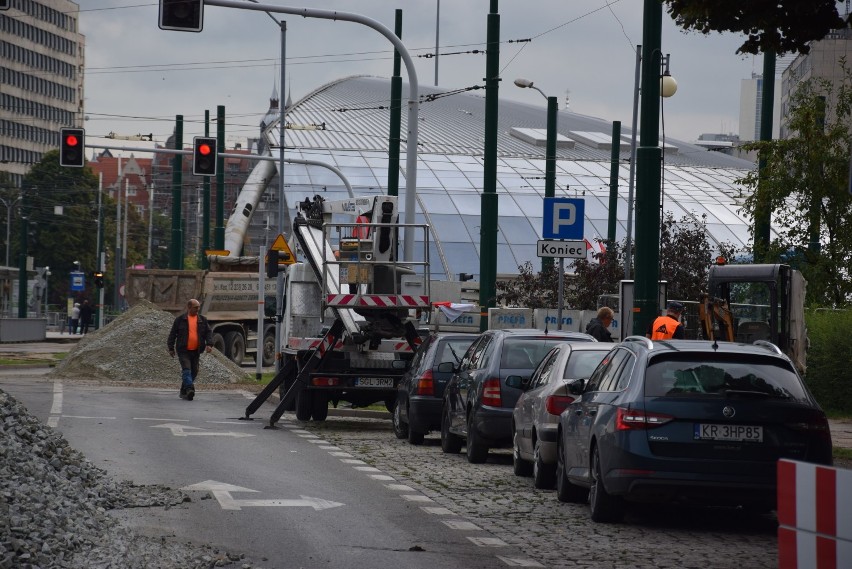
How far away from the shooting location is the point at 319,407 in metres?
25.7

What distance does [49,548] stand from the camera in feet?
31.4

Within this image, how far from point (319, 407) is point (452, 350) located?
14.8 ft

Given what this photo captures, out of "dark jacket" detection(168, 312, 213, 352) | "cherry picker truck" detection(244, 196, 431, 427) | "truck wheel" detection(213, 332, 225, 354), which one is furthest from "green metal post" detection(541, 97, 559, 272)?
"cherry picker truck" detection(244, 196, 431, 427)

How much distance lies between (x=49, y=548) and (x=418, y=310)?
619 inches

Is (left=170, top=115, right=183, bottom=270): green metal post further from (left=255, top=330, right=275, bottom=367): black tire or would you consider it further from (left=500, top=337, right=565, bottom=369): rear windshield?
(left=500, top=337, right=565, bottom=369): rear windshield

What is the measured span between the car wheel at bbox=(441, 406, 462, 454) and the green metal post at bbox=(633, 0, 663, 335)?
2432mm

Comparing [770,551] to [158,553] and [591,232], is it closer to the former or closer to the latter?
[158,553]

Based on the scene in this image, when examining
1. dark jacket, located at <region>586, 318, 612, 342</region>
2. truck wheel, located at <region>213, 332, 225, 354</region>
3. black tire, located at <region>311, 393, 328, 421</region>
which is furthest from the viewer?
truck wheel, located at <region>213, 332, 225, 354</region>

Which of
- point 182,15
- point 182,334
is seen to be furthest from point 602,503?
point 182,334

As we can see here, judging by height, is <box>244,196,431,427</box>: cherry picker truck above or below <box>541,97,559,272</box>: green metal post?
below

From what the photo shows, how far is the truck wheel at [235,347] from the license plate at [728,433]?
120ft

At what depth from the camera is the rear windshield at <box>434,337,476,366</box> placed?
70.7 ft

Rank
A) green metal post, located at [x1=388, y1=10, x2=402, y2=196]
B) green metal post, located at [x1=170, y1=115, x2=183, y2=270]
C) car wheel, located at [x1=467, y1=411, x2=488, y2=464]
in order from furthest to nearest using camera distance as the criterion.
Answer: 1. green metal post, located at [x1=170, y1=115, x2=183, y2=270]
2. green metal post, located at [x1=388, y1=10, x2=402, y2=196]
3. car wheel, located at [x1=467, y1=411, x2=488, y2=464]

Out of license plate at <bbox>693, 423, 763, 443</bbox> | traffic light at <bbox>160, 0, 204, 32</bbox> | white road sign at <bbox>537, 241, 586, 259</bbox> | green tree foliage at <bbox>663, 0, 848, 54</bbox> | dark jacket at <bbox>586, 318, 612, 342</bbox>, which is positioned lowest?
license plate at <bbox>693, 423, 763, 443</bbox>
